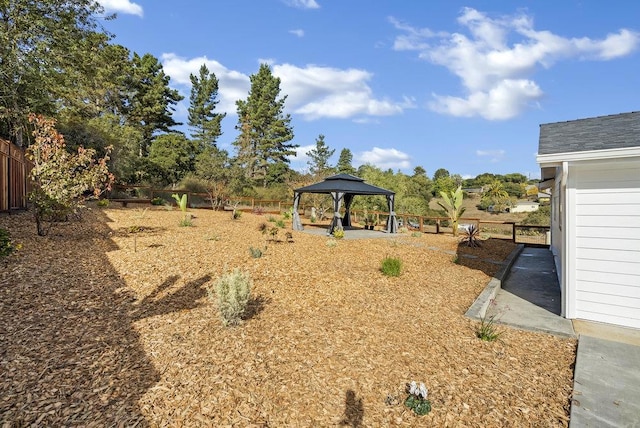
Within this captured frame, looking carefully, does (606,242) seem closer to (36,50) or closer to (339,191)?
(339,191)

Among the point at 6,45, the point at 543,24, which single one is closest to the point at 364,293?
the point at 543,24

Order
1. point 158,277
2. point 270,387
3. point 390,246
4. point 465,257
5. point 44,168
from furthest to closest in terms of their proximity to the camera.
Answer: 1. point 390,246
2. point 465,257
3. point 44,168
4. point 158,277
5. point 270,387

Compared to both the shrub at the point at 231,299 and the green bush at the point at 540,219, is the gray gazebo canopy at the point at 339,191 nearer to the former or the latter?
the shrub at the point at 231,299

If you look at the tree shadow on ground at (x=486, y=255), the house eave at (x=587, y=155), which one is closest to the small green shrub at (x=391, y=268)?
the tree shadow on ground at (x=486, y=255)

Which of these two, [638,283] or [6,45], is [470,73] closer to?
[638,283]

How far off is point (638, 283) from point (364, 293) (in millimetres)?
3498

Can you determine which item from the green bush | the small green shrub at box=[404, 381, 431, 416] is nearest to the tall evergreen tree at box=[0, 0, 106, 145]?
the small green shrub at box=[404, 381, 431, 416]

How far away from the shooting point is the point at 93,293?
4.42 metres

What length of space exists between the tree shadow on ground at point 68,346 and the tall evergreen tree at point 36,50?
692 centimetres

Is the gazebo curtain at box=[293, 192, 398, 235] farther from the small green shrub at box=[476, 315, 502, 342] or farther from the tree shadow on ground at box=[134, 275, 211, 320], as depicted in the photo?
the small green shrub at box=[476, 315, 502, 342]

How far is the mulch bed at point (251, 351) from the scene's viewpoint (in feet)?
8.26

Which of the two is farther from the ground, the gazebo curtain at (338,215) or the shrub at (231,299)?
the gazebo curtain at (338,215)

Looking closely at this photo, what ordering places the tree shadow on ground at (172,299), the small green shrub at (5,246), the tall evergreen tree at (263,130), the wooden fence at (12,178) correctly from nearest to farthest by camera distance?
the tree shadow on ground at (172,299)
the small green shrub at (5,246)
the wooden fence at (12,178)
the tall evergreen tree at (263,130)

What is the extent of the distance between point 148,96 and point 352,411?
1281 inches
